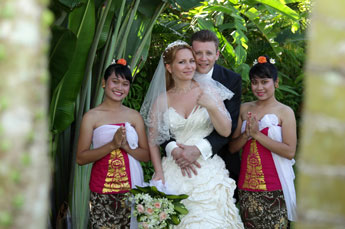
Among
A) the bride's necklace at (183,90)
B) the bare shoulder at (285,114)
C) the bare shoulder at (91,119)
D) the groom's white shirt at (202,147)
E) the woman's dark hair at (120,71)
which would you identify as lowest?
the groom's white shirt at (202,147)

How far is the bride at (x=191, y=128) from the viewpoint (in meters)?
3.87

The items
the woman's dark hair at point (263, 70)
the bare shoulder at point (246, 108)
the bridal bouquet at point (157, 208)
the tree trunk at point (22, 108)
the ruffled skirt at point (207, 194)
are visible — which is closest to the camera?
the tree trunk at point (22, 108)

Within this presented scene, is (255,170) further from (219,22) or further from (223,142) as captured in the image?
(219,22)

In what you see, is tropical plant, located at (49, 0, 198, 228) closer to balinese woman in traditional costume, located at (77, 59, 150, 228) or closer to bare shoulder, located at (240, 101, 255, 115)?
balinese woman in traditional costume, located at (77, 59, 150, 228)

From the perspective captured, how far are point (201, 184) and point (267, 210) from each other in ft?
2.01

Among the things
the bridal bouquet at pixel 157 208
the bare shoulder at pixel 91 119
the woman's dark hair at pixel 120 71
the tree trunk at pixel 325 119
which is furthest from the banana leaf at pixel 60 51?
the tree trunk at pixel 325 119

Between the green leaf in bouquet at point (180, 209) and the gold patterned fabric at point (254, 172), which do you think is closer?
the green leaf in bouquet at point (180, 209)

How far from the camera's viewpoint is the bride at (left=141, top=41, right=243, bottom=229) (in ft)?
12.7

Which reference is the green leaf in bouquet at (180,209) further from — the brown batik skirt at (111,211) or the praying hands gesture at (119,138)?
the praying hands gesture at (119,138)

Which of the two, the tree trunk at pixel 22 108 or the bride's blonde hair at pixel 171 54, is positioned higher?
the bride's blonde hair at pixel 171 54

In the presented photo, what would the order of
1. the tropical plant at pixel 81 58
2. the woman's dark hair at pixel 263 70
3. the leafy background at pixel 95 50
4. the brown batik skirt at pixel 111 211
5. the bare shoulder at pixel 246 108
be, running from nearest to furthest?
1. the brown batik skirt at pixel 111 211
2. the woman's dark hair at pixel 263 70
3. the bare shoulder at pixel 246 108
4. the tropical plant at pixel 81 58
5. the leafy background at pixel 95 50

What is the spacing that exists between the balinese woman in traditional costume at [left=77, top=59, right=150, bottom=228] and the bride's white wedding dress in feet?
1.05

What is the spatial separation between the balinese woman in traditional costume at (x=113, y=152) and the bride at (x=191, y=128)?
0.18 meters

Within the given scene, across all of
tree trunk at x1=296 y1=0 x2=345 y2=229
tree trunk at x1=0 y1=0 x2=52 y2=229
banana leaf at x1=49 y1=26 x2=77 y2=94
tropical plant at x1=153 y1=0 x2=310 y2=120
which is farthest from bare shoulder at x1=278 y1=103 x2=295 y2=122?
tree trunk at x1=0 y1=0 x2=52 y2=229
